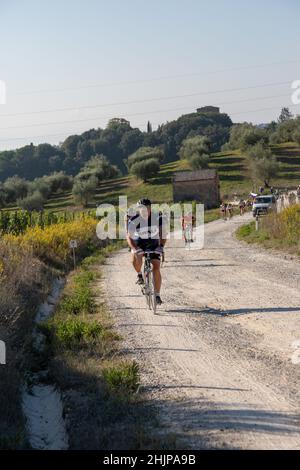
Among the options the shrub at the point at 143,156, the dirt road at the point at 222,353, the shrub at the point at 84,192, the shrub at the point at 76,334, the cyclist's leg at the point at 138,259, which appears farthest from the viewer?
the shrub at the point at 143,156

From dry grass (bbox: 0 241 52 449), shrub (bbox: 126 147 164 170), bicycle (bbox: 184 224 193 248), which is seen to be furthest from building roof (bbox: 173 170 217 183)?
dry grass (bbox: 0 241 52 449)

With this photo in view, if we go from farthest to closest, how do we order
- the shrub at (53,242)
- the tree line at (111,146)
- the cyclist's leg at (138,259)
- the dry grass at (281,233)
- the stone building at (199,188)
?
the tree line at (111,146) → the stone building at (199,188) → the shrub at (53,242) → the dry grass at (281,233) → the cyclist's leg at (138,259)

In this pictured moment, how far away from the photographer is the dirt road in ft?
17.9

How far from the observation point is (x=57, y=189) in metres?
90.6

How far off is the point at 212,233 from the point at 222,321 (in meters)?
23.5

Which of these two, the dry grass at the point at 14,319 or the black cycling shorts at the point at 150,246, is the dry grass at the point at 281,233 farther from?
the black cycling shorts at the point at 150,246

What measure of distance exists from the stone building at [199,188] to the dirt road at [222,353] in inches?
1998

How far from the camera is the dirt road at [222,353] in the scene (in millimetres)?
5449

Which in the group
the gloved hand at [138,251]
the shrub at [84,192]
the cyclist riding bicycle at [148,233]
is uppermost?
the cyclist riding bicycle at [148,233]

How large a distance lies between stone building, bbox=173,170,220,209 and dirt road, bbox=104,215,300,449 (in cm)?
5074

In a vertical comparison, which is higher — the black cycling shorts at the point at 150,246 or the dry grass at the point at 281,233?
the black cycling shorts at the point at 150,246

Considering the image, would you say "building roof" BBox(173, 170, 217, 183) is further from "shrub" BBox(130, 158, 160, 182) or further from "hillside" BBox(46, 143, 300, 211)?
"shrub" BBox(130, 158, 160, 182)

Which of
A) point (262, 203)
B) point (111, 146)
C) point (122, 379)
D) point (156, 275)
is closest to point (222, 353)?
point (122, 379)

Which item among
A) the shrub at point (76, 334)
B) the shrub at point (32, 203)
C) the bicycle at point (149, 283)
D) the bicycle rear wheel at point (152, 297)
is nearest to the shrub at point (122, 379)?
the shrub at point (76, 334)
